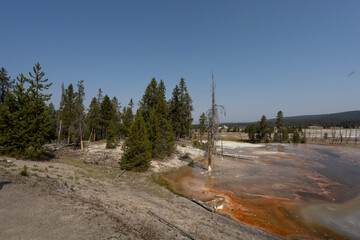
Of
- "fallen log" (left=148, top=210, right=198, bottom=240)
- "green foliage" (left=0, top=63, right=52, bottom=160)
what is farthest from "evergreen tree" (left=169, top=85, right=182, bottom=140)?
"fallen log" (left=148, top=210, right=198, bottom=240)

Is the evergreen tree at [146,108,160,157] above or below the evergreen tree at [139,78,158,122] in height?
below

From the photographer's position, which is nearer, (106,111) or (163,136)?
(163,136)

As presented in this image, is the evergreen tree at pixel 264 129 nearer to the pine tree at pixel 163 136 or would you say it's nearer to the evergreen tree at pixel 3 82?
the pine tree at pixel 163 136

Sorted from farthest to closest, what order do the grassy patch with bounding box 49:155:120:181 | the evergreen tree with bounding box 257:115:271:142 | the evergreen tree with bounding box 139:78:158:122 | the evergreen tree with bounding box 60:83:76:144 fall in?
the evergreen tree with bounding box 257:115:271:142
the evergreen tree with bounding box 139:78:158:122
the evergreen tree with bounding box 60:83:76:144
the grassy patch with bounding box 49:155:120:181

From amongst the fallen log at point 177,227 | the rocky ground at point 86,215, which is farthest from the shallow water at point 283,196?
the fallen log at point 177,227

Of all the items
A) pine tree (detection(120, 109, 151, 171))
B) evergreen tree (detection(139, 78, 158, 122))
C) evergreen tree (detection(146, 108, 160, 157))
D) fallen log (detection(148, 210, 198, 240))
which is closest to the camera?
fallen log (detection(148, 210, 198, 240))

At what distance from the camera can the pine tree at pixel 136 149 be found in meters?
19.9

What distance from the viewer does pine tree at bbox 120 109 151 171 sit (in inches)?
785

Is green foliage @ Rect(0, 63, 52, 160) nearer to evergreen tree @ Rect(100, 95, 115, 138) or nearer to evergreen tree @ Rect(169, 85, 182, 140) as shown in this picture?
evergreen tree @ Rect(100, 95, 115, 138)

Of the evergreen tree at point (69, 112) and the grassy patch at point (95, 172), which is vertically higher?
the evergreen tree at point (69, 112)

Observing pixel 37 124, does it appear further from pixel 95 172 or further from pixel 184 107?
pixel 184 107

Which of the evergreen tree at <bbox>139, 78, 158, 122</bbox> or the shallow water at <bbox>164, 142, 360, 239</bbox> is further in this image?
the evergreen tree at <bbox>139, 78, 158, 122</bbox>

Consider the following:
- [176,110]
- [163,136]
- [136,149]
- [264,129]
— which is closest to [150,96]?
[176,110]

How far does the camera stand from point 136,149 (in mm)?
20203
